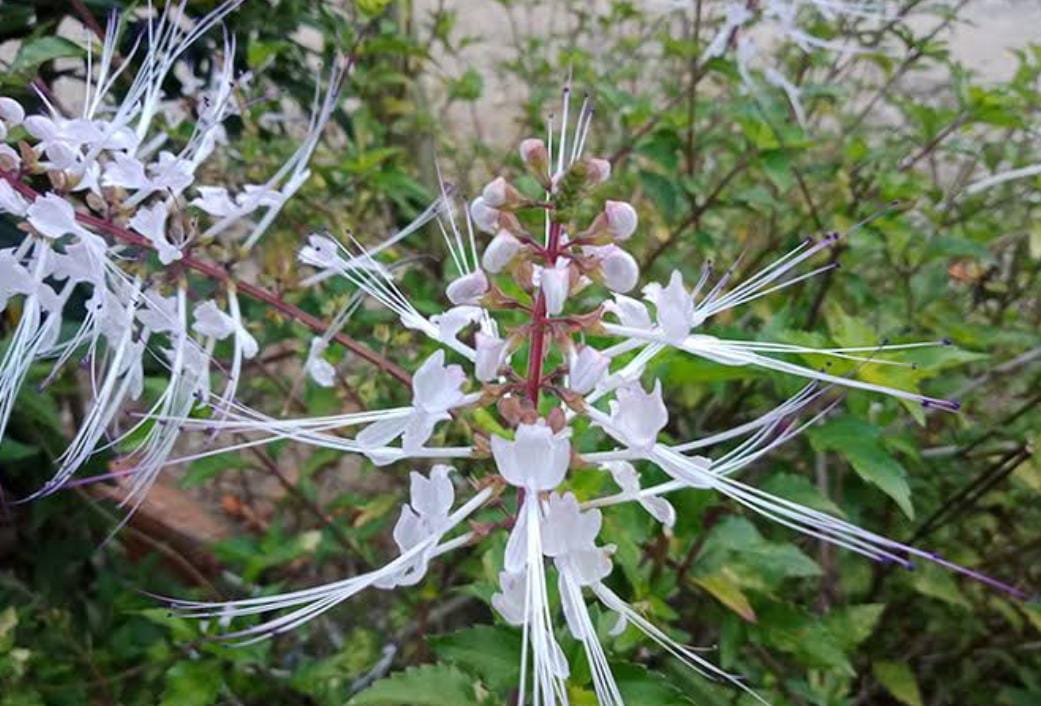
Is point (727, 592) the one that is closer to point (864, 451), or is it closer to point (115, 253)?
point (864, 451)

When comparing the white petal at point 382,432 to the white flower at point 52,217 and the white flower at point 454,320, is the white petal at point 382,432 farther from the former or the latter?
the white flower at point 52,217

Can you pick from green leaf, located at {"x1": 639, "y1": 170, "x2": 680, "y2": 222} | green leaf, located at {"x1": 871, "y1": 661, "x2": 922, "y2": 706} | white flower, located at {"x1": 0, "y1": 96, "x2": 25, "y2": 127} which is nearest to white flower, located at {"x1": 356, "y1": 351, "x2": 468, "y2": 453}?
white flower, located at {"x1": 0, "y1": 96, "x2": 25, "y2": 127}

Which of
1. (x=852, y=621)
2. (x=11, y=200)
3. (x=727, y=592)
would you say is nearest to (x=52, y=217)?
(x=11, y=200)

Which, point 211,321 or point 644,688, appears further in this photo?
point 211,321

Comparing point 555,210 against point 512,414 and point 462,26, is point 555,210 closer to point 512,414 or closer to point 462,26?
point 512,414

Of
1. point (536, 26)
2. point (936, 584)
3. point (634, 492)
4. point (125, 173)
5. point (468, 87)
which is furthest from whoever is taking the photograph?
point (536, 26)

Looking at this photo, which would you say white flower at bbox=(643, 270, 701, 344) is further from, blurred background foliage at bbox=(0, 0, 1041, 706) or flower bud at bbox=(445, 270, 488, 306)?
blurred background foliage at bbox=(0, 0, 1041, 706)

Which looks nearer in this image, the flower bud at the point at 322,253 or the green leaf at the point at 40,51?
the flower bud at the point at 322,253

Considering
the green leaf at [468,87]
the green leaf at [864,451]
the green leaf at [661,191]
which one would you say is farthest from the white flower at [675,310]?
the green leaf at [468,87]
